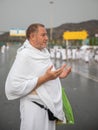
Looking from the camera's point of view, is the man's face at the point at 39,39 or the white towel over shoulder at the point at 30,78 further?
the man's face at the point at 39,39

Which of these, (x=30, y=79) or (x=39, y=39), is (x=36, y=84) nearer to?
(x=30, y=79)

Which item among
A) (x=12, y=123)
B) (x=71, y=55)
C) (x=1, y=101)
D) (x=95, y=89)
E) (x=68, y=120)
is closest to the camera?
(x=68, y=120)

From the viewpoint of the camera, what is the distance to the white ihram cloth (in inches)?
127

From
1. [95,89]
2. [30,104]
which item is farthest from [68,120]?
[95,89]

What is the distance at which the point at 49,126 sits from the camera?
3.41 m

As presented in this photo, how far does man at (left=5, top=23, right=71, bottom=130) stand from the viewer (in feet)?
10.6

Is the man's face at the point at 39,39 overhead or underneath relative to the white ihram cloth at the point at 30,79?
overhead

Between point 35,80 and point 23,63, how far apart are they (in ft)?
0.61

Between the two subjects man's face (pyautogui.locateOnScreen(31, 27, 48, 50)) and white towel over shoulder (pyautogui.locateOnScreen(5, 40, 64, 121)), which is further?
man's face (pyautogui.locateOnScreen(31, 27, 48, 50))

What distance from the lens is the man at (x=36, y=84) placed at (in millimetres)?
3232

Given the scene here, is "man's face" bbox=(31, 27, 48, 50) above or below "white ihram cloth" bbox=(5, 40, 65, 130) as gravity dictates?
above

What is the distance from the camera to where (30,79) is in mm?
3260

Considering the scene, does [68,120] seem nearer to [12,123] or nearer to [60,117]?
[60,117]

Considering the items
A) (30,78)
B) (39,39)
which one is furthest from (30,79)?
(39,39)
